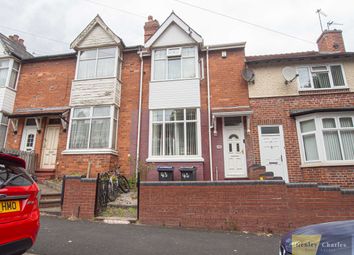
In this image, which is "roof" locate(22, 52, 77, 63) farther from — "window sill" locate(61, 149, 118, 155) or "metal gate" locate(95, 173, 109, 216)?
"metal gate" locate(95, 173, 109, 216)

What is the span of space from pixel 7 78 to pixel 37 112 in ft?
9.94

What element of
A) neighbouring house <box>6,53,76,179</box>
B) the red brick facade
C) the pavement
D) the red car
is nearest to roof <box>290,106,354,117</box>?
the red brick facade

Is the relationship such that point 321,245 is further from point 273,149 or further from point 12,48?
point 12,48

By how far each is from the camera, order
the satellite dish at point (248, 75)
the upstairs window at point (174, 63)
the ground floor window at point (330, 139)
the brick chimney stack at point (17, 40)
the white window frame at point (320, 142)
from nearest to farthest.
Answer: the white window frame at point (320, 142) → the ground floor window at point (330, 139) → the satellite dish at point (248, 75) → the upstairs window at point (174, 63) → the brick chimney stack at point (17, 40)

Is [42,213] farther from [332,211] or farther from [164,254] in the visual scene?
[332,211]

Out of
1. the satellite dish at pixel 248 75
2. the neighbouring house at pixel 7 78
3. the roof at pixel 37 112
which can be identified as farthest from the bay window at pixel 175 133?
the neighbouring house at pixel 7 78

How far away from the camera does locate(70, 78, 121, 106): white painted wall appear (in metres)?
11.6

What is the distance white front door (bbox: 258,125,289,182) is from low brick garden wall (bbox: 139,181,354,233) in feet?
11.9

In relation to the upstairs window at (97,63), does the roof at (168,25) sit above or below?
above

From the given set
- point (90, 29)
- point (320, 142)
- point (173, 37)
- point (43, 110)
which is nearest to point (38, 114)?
point (43, 110)

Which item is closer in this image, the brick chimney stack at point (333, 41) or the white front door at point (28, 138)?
the brick chimney stack at point (333, 41)

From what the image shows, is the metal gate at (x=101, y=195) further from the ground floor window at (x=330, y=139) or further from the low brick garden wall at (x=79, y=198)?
the ground floor window at (x=330, y=139)

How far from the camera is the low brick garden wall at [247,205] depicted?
6.24 m

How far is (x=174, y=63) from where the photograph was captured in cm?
1198
